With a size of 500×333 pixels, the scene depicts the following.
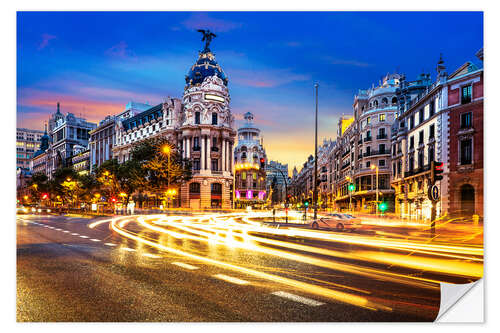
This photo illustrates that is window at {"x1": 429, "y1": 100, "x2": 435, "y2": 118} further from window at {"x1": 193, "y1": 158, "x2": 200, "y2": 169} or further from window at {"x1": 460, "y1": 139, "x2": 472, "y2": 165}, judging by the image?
window at {"x1": 193, "y1": 158, "x2": 200, "y2": 169}

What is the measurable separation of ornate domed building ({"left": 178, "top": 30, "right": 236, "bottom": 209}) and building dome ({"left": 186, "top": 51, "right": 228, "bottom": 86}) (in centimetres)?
196

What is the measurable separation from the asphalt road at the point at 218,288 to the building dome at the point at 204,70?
62.5 metres

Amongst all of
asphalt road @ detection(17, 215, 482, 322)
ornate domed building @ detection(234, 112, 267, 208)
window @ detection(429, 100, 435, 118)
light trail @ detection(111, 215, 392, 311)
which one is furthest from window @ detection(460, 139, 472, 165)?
ornate domed building @ detection(234, 112, 267, 208)

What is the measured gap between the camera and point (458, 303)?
6.95 m

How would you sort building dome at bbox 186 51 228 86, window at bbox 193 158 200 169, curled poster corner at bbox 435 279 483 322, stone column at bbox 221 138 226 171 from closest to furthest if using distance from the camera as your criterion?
curled poster corner at bbox 435 279 483 322, window at bbox 193 158 200 169, stone column at bbox 221 138 226 171, building dome at bbox 186 51 228 86

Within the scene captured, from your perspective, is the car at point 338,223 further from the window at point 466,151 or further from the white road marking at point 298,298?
the white road marking at point 298,298

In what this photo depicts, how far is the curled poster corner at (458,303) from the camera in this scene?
640cm

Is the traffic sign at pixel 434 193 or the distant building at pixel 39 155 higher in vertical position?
the distant building at pixel 39 155

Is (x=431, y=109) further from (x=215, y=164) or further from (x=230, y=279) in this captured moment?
(x=215, y=164)

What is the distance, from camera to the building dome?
70125 millimetres

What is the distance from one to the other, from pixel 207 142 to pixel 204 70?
15.8 meters

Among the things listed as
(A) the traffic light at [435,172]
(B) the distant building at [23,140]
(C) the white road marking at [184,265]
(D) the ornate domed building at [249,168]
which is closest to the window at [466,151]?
(A) the traffic light at [435,172]
